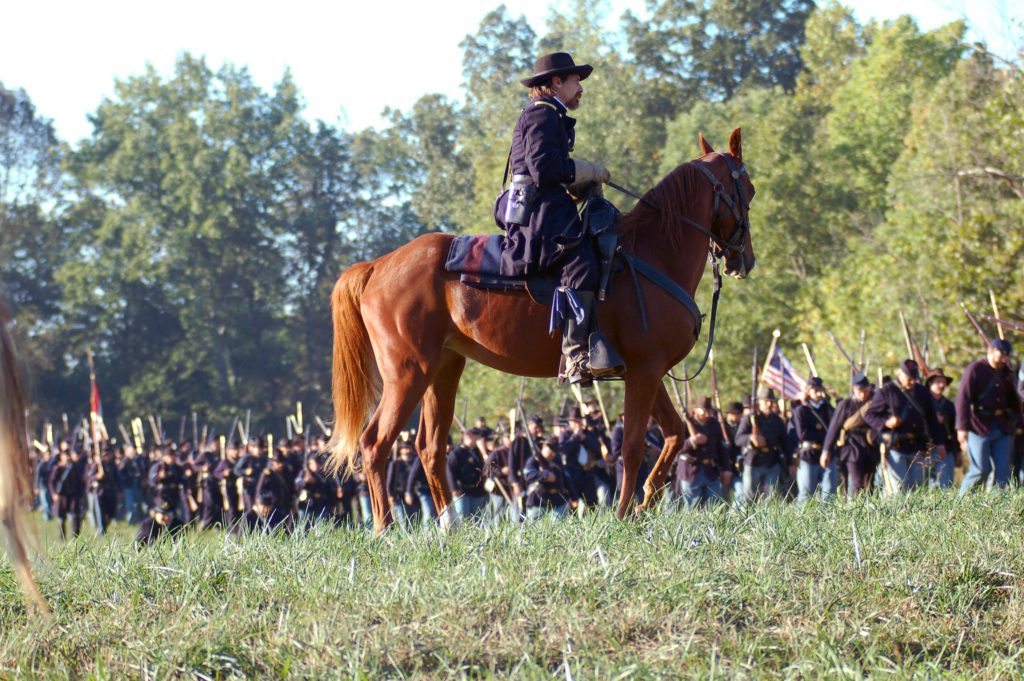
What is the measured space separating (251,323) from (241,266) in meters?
2.67

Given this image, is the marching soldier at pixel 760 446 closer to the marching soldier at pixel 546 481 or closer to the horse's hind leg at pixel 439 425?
the marching soldier at pixel 546 481

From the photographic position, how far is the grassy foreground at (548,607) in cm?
543

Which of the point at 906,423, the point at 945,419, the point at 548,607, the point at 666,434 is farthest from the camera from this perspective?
the point at 945,419

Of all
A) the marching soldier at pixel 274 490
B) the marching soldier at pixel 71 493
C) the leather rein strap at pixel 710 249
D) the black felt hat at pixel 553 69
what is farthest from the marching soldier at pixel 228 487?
the black felt hat at pixel 553 69

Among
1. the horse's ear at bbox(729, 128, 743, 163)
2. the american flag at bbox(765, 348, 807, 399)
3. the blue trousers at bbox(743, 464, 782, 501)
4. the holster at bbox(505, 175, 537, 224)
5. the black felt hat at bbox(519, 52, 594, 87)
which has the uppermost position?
the black felt hat at bbox(519, 52, 594, 87)

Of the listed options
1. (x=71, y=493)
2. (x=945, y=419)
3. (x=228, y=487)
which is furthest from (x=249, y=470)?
(x=945, y=419)

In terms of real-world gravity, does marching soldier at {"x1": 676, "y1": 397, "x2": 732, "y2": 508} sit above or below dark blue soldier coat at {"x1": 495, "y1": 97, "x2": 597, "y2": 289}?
below

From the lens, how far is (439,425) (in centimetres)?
898

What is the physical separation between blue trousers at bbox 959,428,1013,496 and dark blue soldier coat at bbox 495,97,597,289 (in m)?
7.19

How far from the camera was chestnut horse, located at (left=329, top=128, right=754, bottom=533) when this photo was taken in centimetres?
852

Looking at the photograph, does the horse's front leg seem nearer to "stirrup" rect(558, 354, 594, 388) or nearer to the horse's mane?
"stirrup" rect(558, 354, 594, 388)

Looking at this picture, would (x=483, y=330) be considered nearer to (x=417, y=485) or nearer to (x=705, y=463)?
(x=705, y=463)

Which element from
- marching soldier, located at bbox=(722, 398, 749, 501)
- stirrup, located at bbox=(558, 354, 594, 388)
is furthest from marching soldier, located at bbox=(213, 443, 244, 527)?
stirrup, located at bbox=(558, 354, 594, 388)

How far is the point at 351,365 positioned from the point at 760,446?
1034cm
